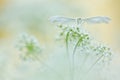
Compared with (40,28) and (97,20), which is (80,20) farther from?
(40,28)

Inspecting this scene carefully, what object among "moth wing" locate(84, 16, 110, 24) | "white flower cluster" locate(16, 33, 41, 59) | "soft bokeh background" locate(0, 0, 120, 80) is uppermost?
"soft bokeh background" locate(0, 0, 120, 80)

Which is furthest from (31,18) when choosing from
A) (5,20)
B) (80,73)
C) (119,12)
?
(119,12)

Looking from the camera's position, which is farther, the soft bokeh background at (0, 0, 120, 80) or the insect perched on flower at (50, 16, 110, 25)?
the soft bokeh background at (0, 0, 120, 80)

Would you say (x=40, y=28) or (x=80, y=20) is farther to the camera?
(x=40, y=28)

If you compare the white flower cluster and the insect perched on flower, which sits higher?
the white flower cluster

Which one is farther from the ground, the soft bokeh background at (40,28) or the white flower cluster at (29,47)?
the soft bokeh background at (40,28)

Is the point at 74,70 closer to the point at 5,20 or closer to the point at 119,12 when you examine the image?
the point at 5,20

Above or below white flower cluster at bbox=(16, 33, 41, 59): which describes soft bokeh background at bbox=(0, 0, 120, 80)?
above

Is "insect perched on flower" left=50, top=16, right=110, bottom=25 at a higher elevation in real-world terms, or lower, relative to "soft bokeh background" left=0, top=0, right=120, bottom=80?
lower

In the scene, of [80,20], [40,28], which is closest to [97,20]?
[80,20]

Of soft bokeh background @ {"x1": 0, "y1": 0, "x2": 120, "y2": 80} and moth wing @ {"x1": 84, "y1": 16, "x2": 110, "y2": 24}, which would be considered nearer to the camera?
moth wing @ {"x1": 84, "y1": 16, "x2": 110, "y2": 24}

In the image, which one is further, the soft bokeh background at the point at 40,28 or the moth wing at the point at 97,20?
the soft bokeh background at the point at 40,28
